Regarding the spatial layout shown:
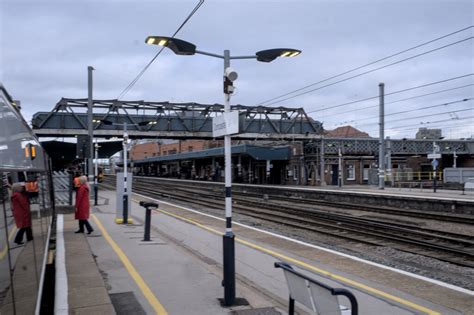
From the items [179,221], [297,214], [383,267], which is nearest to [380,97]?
[297,214]

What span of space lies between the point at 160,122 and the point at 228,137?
41.6 meters

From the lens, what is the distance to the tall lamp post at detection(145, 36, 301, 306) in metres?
6.45

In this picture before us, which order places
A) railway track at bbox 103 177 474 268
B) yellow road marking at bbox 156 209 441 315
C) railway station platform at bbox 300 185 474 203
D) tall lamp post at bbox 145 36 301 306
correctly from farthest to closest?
1. railway station platform at bbox 300 185 474 203
2. railway track at bbox 103 177 474 268
3. yellow road marking at bbox 156 209 441 315
4. tall lamp post at bbox 145 36 301 306

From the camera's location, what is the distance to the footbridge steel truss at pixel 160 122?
140 ft

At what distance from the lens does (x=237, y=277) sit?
8391 millimetres

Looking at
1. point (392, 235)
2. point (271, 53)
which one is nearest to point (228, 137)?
point (271, 53)

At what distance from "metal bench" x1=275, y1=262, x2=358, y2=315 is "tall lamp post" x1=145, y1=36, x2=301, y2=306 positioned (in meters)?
1.19

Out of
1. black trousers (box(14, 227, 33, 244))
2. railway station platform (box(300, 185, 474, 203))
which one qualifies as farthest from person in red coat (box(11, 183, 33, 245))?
railway station platform (box(300, 185, 474, 203))

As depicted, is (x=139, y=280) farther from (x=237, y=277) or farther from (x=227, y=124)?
(x=227, y=124)

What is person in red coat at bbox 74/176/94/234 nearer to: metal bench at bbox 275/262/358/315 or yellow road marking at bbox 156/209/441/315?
yellow road marking at bbox 156/209/441/315

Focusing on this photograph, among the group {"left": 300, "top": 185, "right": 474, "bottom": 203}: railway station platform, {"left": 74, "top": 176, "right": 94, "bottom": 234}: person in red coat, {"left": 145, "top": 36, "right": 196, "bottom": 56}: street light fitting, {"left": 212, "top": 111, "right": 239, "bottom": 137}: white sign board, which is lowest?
{"left": 300, "top": 185, "right": 474, "bottom": 203}: railway station platform

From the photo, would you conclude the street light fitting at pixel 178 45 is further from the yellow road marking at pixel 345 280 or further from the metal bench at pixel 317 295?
the yellow road marking at pixel 345 280

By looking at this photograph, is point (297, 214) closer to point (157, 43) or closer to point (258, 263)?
point (258, 263)

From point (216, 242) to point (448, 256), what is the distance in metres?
5.90
